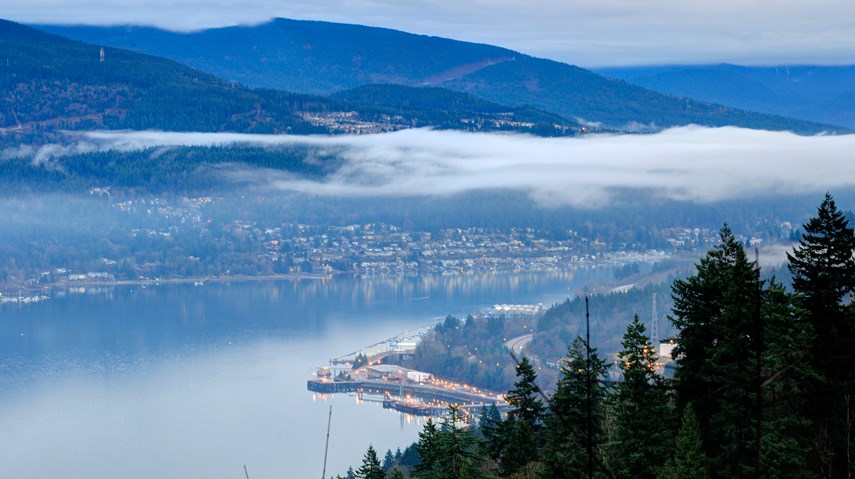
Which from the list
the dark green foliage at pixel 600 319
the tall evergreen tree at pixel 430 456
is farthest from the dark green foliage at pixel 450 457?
the dark green foliage at pixel 600 319

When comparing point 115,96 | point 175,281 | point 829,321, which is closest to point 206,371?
point 175,281

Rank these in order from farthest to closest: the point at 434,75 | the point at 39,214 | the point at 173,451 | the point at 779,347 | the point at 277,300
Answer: the point at 434,75 → the point at 39,214 → the point at 277,300 → the point at 173,451 → the point at 779,347

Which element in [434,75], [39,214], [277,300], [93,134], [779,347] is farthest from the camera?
[434,75]

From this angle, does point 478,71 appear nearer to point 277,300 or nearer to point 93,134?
point 93,134

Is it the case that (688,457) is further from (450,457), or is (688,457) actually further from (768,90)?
(768,90)

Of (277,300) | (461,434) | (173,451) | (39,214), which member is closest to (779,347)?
(461,434)

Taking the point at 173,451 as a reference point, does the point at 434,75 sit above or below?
above

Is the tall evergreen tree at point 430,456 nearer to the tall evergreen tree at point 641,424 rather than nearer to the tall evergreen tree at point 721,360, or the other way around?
the tall evergreen tree at point 641,424

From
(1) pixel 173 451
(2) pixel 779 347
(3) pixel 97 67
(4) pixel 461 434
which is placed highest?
(3) pixel 97 67
